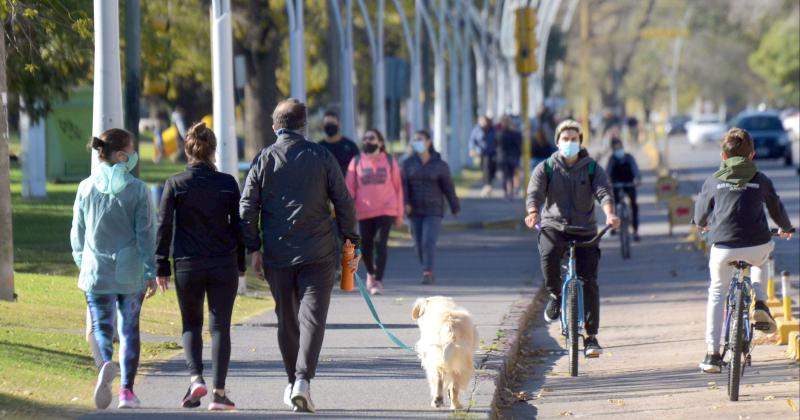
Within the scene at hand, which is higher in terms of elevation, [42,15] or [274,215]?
[42,15]

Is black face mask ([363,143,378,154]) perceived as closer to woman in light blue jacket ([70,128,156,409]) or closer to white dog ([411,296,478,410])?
white dog ([411,296,478,410])

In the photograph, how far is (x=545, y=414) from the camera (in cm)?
980

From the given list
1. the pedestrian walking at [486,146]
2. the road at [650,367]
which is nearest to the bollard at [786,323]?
the road at [650,367]

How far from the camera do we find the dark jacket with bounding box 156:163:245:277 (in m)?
8.42

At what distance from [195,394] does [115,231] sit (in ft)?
3.27

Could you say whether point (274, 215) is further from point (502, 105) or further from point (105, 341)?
point (502, 105)

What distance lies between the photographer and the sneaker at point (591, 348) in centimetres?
1107

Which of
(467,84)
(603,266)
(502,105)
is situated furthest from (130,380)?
(502,105)

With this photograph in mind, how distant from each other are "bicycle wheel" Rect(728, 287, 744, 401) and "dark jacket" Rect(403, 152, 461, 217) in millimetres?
6562

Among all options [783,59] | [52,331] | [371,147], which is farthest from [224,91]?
[783,59]

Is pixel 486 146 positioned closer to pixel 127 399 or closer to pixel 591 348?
pixel 591 348

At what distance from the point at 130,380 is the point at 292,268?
1100 millimetres

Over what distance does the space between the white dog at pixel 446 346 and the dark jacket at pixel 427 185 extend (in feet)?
25.1

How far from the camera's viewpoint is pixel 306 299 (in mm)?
8539
